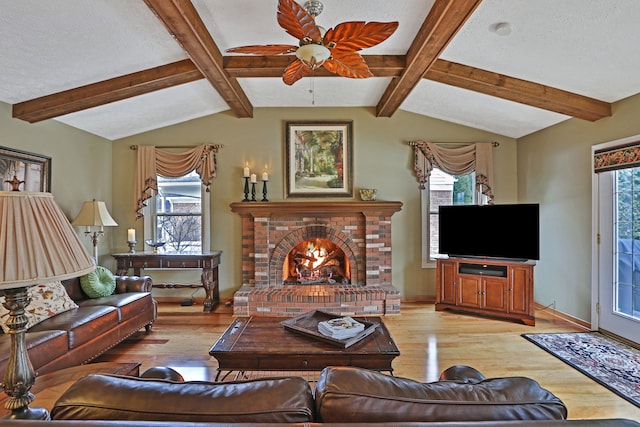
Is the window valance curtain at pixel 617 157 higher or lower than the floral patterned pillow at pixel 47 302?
higher

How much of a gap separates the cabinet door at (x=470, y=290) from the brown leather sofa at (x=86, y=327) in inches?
151

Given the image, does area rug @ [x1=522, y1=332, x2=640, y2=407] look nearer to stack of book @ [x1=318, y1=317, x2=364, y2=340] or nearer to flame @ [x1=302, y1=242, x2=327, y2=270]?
stack of book @ [x1=318, y1=317, x2=364, y2=340]

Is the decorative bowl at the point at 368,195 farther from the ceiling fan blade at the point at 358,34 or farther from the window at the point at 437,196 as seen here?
the ceiling fan blade at the point at 358,34

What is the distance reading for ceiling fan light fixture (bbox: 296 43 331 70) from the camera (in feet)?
7.14

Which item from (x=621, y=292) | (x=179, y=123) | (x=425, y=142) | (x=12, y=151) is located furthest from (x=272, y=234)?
(x=621, y=292)

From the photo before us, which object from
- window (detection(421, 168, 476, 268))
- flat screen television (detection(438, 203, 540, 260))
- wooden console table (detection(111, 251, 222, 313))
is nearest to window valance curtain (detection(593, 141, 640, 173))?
flat screen television (detection(438, 203, 540, 260))

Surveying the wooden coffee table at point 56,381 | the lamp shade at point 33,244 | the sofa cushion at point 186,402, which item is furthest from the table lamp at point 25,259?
the wooden coffee table at point 56,381

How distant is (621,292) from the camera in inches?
140

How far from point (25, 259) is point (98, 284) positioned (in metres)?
3.08

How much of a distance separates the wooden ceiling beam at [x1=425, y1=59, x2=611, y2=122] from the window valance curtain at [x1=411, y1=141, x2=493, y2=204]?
1.36 m

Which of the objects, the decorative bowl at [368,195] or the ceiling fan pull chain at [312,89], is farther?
the decorative bowl at [368,195]

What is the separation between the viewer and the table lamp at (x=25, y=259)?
0.92 m

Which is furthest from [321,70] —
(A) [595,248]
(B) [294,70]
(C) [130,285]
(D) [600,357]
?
(D) [600,357]

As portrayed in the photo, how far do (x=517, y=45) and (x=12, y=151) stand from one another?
16.1ft
